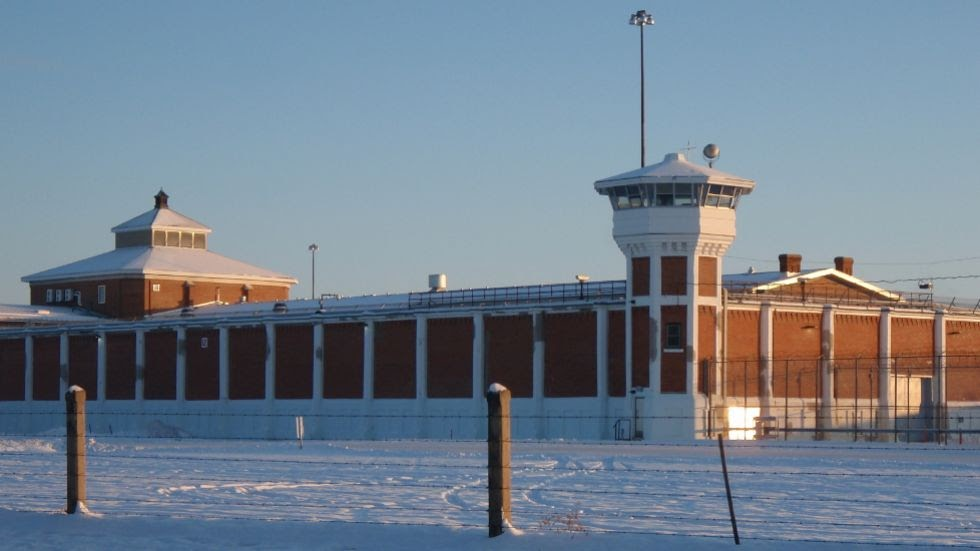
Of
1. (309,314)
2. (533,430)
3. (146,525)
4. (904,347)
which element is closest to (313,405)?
(309,314)

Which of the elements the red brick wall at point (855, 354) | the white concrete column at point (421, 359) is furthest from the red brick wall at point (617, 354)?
the red brick wall at point (855, 354)

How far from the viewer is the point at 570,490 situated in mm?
28250

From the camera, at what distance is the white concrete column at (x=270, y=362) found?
7144 cm

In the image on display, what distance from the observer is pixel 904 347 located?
221ft

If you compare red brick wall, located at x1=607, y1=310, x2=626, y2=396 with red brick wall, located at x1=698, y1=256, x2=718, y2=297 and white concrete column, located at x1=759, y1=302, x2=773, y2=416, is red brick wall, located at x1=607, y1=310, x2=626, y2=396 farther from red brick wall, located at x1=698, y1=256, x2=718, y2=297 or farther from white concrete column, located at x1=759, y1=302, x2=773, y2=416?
white concrete column, located at x1=759, y1=302, x2=773, y2=416

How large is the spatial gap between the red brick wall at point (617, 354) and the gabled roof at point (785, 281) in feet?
18.6

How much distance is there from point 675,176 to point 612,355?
24.5ft

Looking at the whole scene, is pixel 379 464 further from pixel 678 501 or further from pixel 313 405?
pixel 313 405

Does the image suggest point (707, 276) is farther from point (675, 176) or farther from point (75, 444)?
point (75, 444)

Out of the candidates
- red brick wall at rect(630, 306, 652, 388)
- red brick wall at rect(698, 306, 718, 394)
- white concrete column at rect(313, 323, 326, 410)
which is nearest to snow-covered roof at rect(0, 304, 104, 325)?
white concrete column at rect(313, 323, 326, 410)

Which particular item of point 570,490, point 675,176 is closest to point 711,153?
point 675,176

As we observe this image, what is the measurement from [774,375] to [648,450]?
630 inches

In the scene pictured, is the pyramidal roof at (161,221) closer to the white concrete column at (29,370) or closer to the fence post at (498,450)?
the white concrete column at (29,370)

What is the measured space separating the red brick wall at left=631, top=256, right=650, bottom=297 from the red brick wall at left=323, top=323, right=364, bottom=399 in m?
14.7
